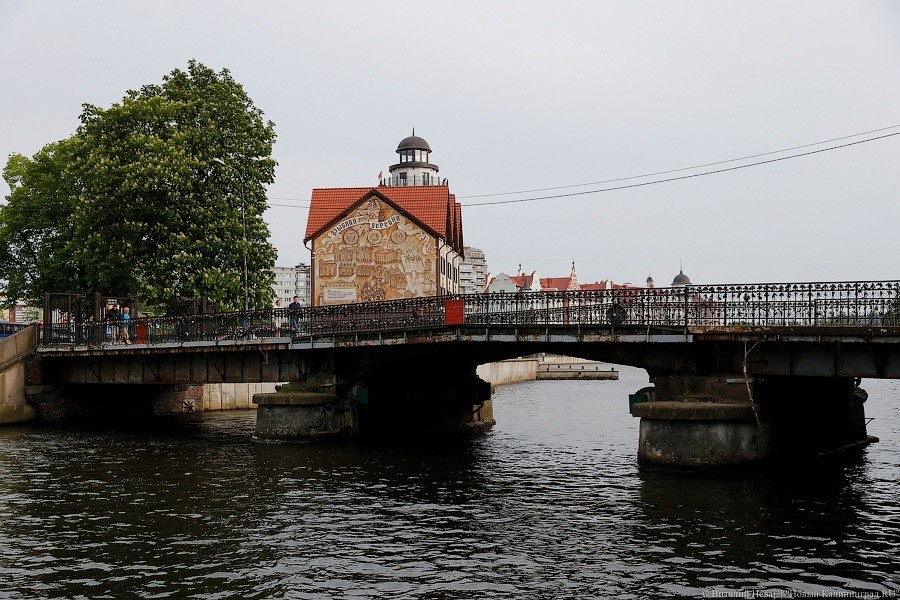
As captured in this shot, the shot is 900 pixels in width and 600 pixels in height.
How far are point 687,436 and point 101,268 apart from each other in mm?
36871

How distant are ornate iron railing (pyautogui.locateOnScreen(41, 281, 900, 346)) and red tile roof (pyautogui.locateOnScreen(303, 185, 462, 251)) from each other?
11973 millimetres

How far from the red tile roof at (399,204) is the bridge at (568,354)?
1052cm

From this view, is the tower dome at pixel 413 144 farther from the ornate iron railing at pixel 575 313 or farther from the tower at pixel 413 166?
the ornate iron railing at pixel 575 313

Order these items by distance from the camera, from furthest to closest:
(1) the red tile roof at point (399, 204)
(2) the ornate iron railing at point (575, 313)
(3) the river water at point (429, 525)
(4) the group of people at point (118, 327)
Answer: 1. (1) the red tile roof at point (399, 204)
2. (4) the group of people at point (118, 327)
3. (2) the ornate iron railing at point (575, 313)
4. (3) the river water at point (429, 525)

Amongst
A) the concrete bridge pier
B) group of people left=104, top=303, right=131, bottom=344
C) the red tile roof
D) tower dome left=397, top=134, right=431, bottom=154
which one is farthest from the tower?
the concrete bridge pier

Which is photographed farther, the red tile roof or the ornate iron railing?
the red tile roof

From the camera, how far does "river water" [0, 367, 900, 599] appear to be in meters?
17.9

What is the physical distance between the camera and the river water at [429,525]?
58.7 feet

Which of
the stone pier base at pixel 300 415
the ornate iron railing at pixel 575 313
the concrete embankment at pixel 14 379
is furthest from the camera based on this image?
the concrete embankment at pixel 14 379

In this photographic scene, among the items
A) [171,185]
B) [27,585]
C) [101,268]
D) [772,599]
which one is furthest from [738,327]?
[101,268]

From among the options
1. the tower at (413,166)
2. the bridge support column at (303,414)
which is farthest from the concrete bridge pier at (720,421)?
the tower at (413,166)

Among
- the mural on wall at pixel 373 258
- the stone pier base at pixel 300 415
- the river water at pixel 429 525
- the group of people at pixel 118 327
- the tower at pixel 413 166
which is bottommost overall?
the river water at pixel 429 525

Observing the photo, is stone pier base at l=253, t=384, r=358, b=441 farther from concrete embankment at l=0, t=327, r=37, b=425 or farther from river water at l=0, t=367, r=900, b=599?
concrete embankment at l=0, t=327, r=37, b=425

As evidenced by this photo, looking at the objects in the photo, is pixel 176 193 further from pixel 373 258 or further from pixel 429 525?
pixel 429 525
